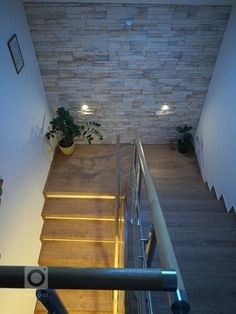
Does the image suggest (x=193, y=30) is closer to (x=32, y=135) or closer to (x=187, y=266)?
(x=32, y=135)

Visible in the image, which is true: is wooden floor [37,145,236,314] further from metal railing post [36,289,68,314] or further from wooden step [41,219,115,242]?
metal railing post [36,289,68,314]

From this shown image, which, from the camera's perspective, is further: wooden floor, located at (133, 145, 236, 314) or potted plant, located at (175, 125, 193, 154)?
potted plant, located at (175, 125, 193, 154)

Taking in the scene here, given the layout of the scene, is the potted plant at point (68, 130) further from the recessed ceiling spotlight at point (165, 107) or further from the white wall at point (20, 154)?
the recessed ceiling spotlight at point (165, 107)

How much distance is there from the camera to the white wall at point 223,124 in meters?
3.30

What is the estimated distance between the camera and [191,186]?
4.16 meters

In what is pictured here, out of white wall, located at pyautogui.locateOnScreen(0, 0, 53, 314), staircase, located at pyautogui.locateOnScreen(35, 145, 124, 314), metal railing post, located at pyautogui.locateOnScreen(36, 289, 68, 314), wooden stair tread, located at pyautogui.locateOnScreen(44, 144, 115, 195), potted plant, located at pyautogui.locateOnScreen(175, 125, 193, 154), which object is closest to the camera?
metal railing post, located at pyautogui.locateOnScreen(36, 289, 68, 314)

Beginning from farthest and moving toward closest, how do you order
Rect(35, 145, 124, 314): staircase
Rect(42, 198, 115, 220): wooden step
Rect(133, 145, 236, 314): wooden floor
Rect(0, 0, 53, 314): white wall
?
Rect(42, 198, 115, 220): wooden step, Rect(35, 145, 124, 314): staircase, Rect(0, 0, 53, 314): white wall, Rect(133, 145, 236, 314): wooden floor

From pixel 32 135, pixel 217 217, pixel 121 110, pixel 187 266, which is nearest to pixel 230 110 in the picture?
pixel 217 217

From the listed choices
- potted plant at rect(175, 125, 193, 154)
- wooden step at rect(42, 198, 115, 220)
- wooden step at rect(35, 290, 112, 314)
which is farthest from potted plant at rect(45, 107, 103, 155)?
wooden step at rect(35, 290, 112, 314)

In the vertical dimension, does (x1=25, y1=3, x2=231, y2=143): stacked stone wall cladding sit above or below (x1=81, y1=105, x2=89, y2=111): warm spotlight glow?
above

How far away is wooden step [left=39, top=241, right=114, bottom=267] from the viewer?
3764 mm

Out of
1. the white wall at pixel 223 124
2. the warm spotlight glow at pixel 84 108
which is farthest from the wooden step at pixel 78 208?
the white wall at pixel 223 124

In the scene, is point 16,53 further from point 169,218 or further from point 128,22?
point 169,218

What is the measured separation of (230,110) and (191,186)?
4.24 feet
